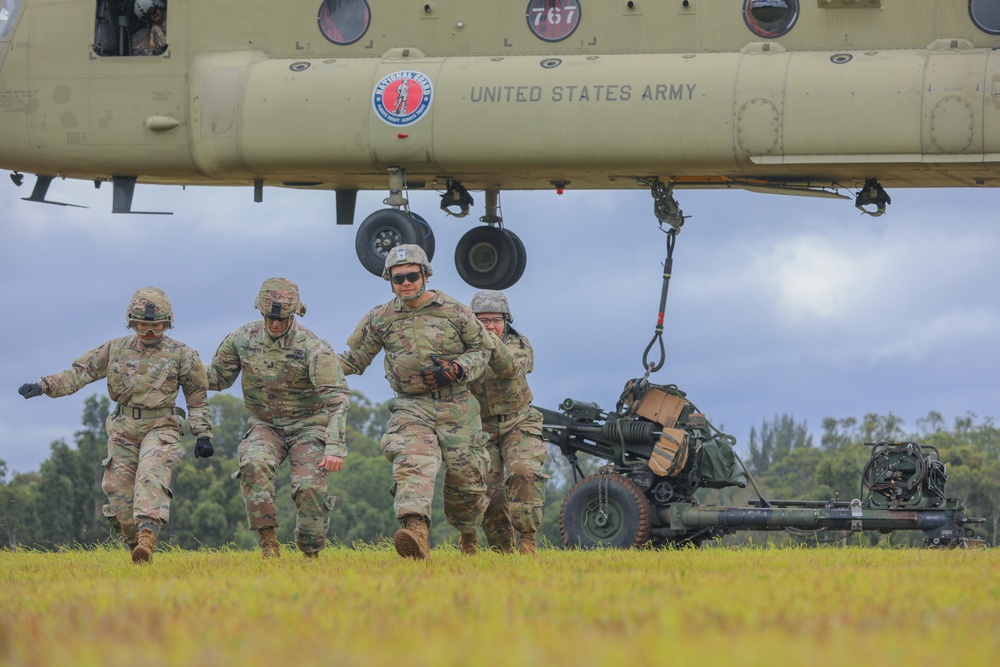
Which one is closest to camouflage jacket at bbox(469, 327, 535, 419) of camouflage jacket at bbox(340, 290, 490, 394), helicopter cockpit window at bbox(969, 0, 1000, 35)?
camouflage jacket at bbox(340, 290, 490, 394)

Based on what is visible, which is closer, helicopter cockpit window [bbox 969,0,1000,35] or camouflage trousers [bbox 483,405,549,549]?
camouflage trousers [bbox 483,405,549,549]

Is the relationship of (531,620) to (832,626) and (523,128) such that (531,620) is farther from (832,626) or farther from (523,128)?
(523,128)

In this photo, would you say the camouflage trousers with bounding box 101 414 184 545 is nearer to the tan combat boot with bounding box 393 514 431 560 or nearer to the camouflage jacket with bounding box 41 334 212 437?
the camouflage jacket with bounding box 41 334 212 437

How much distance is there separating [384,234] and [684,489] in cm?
480

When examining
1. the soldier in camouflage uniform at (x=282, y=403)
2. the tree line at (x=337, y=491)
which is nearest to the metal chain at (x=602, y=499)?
the soldier in camouflage uniform at (x=282, y=403)

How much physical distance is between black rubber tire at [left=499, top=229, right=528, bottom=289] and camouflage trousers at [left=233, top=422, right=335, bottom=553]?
8.94 meters

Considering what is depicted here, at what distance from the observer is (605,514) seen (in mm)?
16953

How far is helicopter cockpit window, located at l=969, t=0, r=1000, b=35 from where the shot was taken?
1697 centimetres

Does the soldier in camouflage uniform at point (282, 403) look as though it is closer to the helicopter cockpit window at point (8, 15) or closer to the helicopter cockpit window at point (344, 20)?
the helicopter cockpit window at point (344, 20)

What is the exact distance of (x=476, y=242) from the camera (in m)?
20.6

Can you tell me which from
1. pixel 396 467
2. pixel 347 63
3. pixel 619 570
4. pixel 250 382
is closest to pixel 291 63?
pixel 347 63

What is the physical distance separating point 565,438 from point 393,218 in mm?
3459

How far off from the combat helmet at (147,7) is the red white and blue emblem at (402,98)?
318cm

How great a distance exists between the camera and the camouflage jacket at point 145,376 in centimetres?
1176
